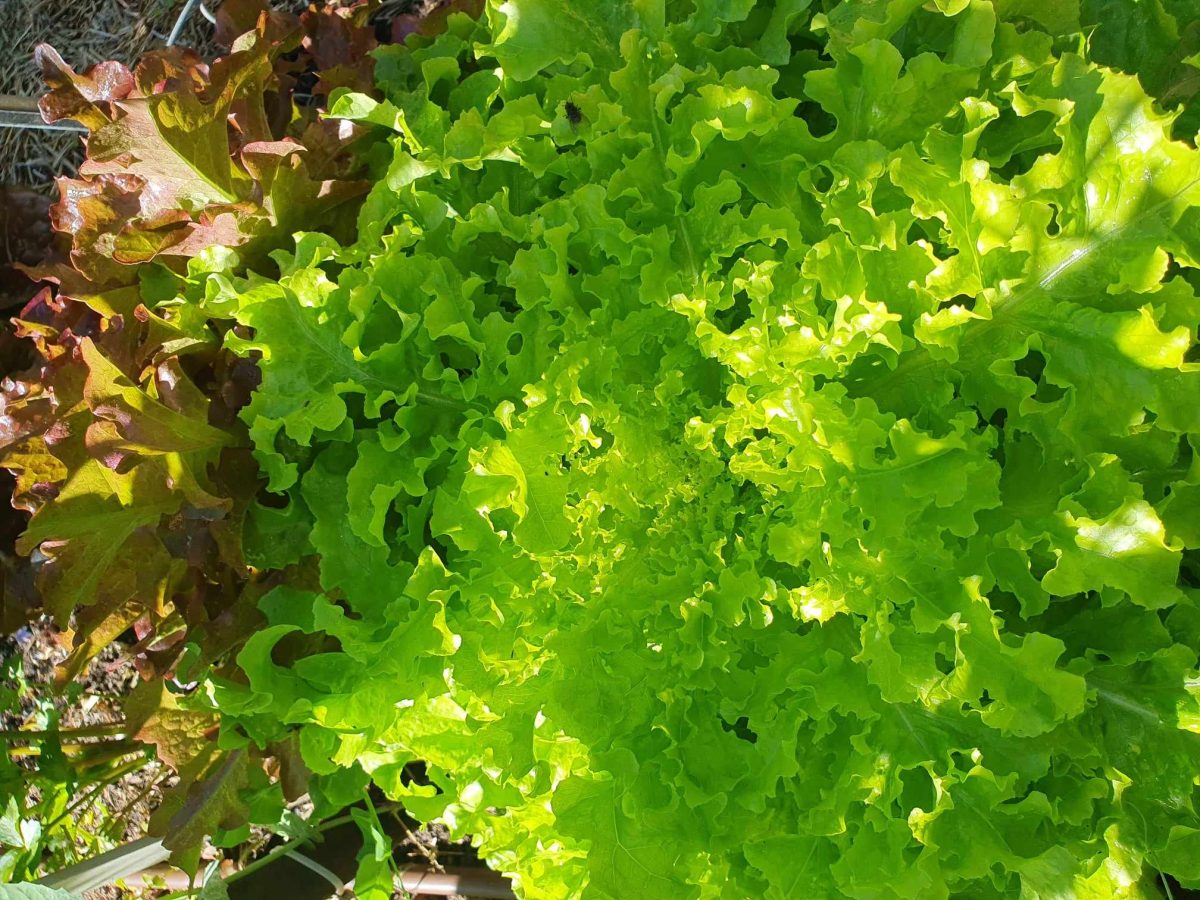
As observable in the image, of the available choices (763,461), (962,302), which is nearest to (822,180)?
(962,302)

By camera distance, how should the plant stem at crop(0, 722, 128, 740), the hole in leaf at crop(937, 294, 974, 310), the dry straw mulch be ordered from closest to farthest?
1. the hole in leaf at crop(937, 294, 974, 310)
2. the plant stem at crop(0, 722, 128, 740)
3. the dry straw mulch

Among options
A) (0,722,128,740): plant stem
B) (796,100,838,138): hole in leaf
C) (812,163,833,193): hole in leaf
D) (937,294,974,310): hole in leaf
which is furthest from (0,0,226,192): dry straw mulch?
(937,294,974,310): hole in leaf

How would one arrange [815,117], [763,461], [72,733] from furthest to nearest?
[72,733] → [815,117] → [763,461]

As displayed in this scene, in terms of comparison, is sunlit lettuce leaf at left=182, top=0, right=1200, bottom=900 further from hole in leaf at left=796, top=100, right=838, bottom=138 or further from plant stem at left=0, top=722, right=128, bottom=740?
plant stem at left=0, top=722, right=128, bottom=740

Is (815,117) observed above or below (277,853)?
above

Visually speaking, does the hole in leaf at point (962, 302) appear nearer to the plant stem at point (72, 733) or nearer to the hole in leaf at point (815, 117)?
the hole in leaf at point (815, 117)

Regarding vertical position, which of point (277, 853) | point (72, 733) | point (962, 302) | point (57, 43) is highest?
point (57, 43)

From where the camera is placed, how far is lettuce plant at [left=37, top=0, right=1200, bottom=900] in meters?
1.62

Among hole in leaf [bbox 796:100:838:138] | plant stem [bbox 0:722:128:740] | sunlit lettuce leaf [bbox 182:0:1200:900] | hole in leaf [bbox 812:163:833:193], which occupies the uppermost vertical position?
hole in leaf [bbox 796:100:838:138]

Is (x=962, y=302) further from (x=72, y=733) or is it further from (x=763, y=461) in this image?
(x=72, y=733)

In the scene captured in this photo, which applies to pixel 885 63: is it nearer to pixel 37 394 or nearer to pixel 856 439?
pixel 856 439

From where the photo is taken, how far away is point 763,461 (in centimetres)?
176

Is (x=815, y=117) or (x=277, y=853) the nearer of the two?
(x=815, y=117)

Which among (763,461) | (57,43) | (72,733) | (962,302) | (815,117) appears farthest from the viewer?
(57,43)
